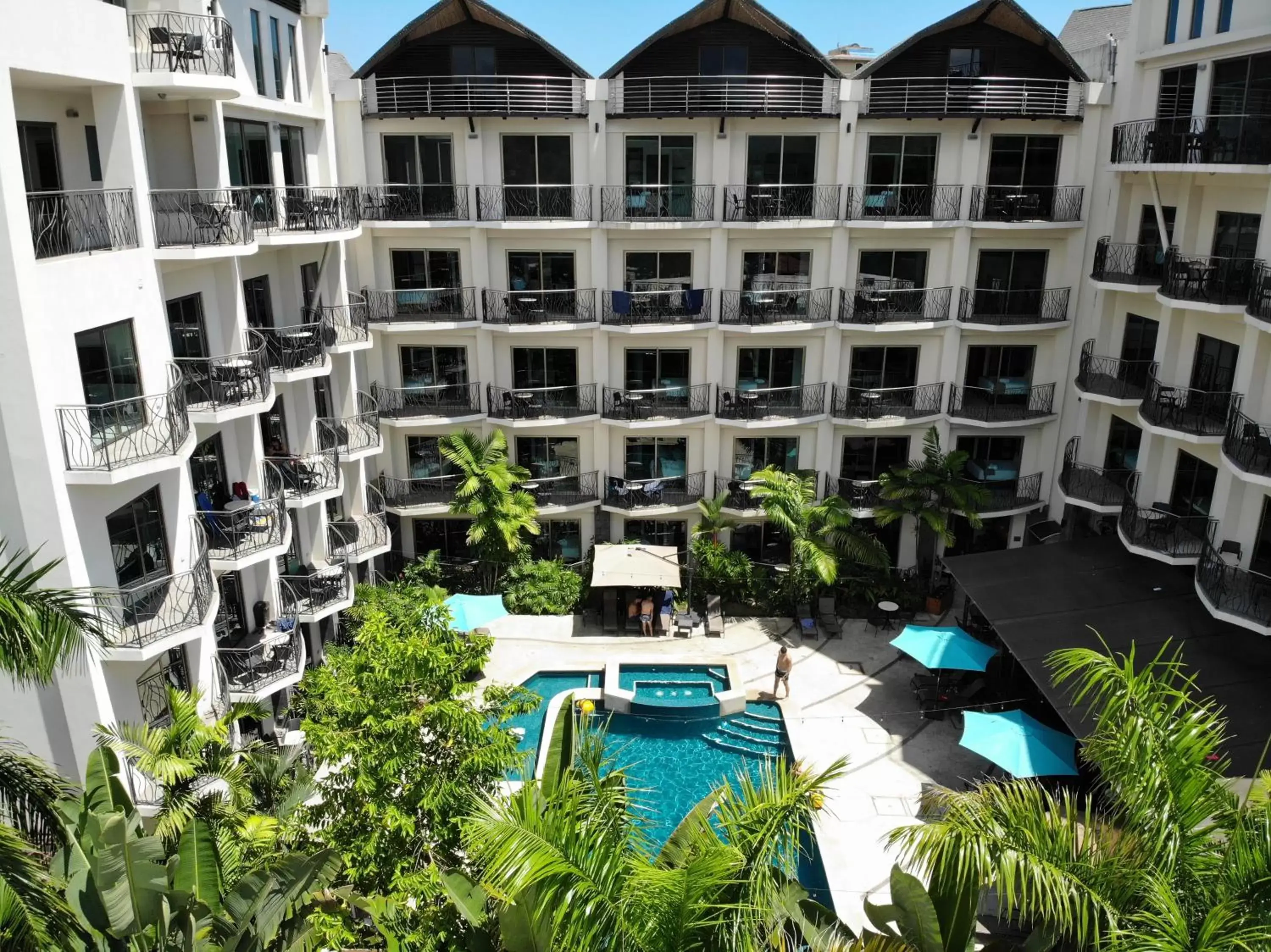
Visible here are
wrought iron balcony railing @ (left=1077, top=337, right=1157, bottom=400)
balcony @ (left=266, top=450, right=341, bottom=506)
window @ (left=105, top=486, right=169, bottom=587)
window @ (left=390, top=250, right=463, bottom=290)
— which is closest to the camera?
window @ (left=105, top=486, right=169, bottom=587)

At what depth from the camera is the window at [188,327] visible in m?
18.7

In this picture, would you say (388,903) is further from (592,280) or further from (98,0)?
(592,280)

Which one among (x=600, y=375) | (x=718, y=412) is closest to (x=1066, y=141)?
(x=718, y=412)

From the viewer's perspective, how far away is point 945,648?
77.6 ft

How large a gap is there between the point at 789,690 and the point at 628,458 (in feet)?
29.7

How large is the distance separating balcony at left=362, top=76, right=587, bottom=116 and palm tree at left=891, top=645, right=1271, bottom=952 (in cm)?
2085

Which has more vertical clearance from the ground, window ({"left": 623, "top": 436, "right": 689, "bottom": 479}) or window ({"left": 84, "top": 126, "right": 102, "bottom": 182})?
window ({"left": 84, "top": 126, "right": 102, "bottom": 182})

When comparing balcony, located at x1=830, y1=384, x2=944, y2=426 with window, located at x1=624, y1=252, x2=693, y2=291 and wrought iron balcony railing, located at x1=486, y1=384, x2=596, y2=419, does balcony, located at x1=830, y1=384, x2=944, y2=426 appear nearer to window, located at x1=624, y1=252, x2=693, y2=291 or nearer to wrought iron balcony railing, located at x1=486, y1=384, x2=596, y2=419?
window, located at x1=624, y1=252, x2=693, y2=291

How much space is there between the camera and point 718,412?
29141mm

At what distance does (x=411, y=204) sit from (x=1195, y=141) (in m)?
20.1

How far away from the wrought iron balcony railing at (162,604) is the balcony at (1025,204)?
22.2 metres

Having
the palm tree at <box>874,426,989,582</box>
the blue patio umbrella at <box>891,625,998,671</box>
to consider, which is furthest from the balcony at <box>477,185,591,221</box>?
the blue patio umbrella at <box>891,625,998,671</box>

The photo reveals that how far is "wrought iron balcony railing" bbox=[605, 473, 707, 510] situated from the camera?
29.2 m

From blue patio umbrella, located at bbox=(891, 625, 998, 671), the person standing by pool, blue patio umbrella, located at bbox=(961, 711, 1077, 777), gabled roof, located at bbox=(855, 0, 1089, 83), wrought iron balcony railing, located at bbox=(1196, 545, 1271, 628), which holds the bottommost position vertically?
the person standing by pool
